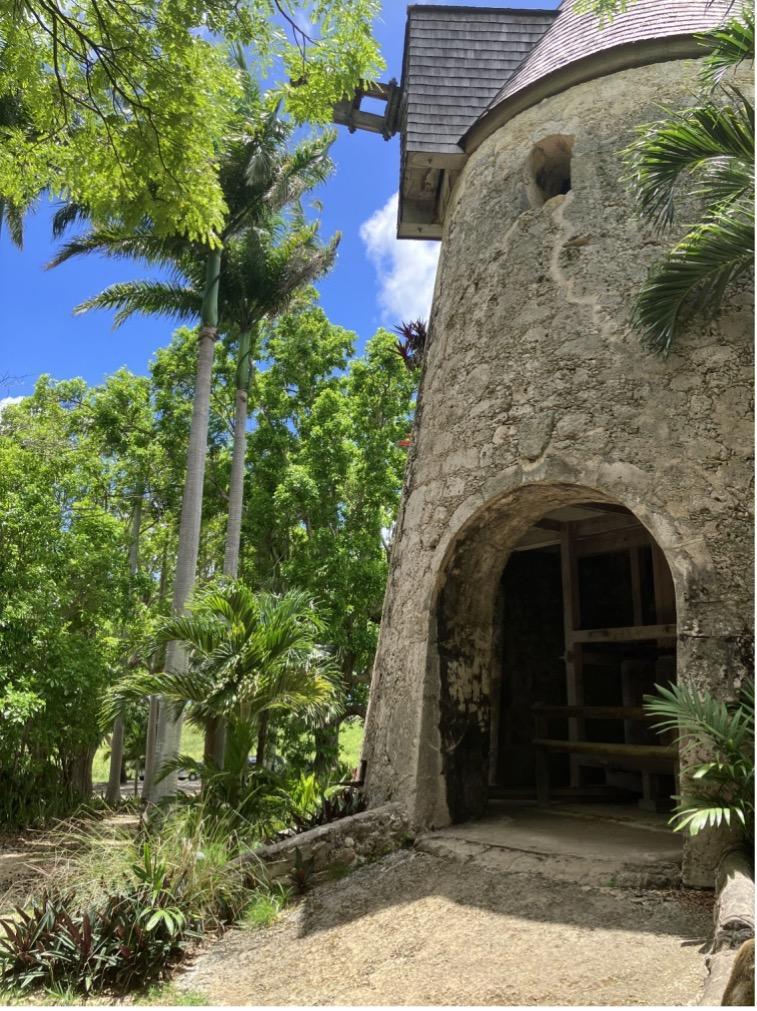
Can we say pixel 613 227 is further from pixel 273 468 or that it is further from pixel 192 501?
pixel 273 468

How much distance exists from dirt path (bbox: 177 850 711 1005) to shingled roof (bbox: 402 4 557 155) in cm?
821

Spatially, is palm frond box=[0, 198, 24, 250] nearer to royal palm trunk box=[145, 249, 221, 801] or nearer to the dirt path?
royal palm trunk box=[145, 249, 221, 801]

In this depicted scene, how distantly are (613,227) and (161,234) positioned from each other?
4500 millimetres

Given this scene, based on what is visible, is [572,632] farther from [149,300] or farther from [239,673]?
[149,300]

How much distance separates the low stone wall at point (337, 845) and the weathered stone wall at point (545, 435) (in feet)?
0.96

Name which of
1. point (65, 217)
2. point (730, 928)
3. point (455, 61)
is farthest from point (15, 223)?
point (730, 928)

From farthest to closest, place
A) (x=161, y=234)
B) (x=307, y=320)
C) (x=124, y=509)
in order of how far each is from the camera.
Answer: (x=124, y=509) < (x=307, y=320) < (x=161, y=234)

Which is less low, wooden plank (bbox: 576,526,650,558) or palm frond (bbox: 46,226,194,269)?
palm frond (bbox: 46,226,194,269)

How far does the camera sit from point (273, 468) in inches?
795

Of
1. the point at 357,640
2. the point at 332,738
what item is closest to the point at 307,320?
the point at 357,640

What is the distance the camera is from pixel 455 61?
10680 millimetres

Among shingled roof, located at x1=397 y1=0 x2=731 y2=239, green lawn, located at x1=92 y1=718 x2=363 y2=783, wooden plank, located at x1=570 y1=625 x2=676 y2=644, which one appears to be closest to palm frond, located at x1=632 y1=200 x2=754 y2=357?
shingled roof, located at x1=397 y1=0 x2=731 y2=239

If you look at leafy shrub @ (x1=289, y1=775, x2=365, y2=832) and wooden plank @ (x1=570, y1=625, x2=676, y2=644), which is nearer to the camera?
leafy shrub @ (x1=289, y1=775, x2=365, y2=832)

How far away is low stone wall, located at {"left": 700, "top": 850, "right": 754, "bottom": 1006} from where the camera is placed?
12.4ft
